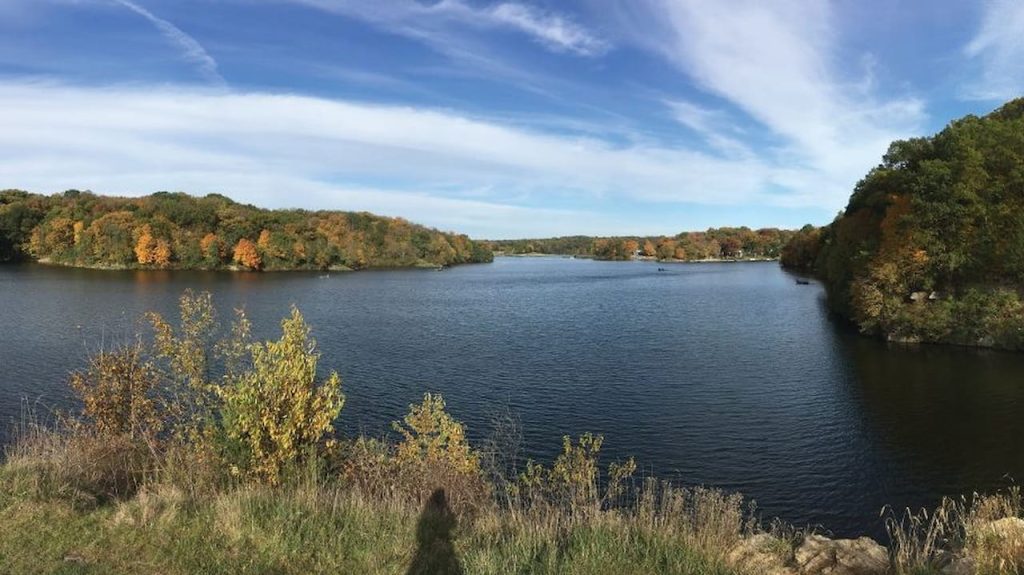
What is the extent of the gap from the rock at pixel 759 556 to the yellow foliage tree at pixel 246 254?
13499cm

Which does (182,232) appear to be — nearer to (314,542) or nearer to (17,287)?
(17,287)

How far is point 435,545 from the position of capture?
8.43 m

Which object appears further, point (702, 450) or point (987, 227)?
point (987, 227)

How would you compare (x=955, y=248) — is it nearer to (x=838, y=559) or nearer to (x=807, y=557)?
(x=838, y=559)

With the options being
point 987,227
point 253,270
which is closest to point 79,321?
point 987,227

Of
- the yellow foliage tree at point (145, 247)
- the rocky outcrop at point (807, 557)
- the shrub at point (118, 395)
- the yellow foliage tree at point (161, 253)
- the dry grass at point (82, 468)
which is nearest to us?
the rocky outcrop at point (807, 557)

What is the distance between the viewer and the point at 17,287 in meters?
76.4

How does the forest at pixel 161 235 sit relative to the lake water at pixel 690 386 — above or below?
above

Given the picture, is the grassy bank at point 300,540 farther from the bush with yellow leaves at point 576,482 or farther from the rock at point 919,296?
the rock at point 919,296

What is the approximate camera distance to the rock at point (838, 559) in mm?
9820

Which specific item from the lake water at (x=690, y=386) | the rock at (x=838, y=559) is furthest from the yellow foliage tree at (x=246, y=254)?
the rock at (x=838, y=559)

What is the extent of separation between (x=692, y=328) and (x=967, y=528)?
146ft

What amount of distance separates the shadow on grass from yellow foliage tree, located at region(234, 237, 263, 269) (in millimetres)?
132563

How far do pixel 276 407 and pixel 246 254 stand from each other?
13198cm
